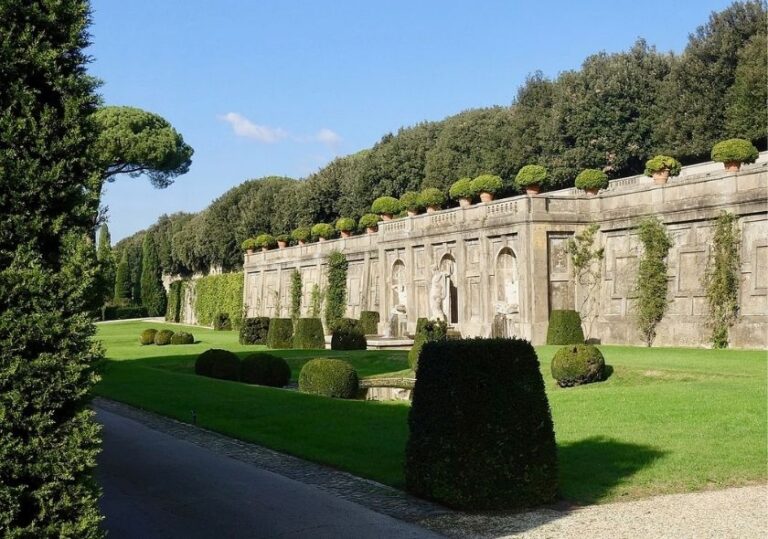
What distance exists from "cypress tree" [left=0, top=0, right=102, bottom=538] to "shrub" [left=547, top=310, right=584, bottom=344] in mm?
25298

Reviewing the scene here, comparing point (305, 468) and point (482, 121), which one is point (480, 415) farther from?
point (482, 121)

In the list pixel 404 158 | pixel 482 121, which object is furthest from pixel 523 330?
pixel 404 158

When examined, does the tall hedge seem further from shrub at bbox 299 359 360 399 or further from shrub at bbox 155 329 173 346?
shrub at bbox 299 359 360 399

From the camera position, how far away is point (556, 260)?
107 ft

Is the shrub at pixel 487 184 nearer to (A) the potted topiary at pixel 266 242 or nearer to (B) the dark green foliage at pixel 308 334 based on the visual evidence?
(B) the dark green foliage at pixel 308 334

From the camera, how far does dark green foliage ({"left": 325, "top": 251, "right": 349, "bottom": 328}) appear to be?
158 ft

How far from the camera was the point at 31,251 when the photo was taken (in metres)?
5.45

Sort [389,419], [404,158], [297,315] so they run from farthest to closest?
[404,158] → [297,315] → [389,419]

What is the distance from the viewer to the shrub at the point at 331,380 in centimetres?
1977

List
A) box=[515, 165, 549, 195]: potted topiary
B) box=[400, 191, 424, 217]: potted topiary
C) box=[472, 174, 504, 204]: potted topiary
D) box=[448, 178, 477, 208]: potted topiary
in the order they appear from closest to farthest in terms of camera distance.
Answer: box=[515, 165, 549, 195]: potted topiary, box=[472, 174, 504, 204]: potted topiary, box=[448, 178, 477, 208]: potted topiary, box=[400, 191, 424, 217]: potted topiary

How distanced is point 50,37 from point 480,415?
17.1ft

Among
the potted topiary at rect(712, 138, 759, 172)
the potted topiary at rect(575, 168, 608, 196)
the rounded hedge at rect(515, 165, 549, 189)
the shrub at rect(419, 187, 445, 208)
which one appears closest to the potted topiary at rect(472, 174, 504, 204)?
the rounded hedge at rect(515, 165, 549, 189)

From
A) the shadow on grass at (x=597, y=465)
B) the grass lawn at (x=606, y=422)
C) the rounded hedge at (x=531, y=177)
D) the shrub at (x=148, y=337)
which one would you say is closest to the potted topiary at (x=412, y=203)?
the rounded hedge at (x=531, y=177)

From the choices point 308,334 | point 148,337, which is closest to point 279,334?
point 308,334
